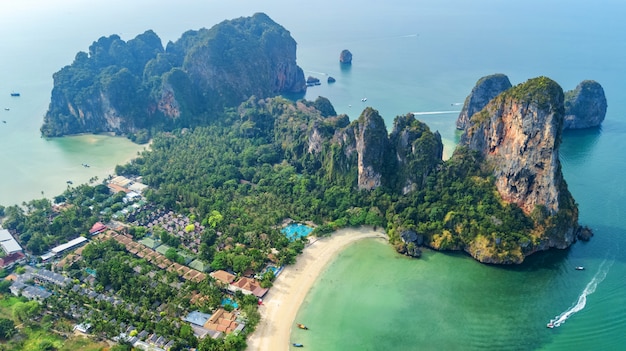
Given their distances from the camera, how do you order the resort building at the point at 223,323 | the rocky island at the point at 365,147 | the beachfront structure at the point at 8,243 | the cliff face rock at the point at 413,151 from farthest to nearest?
the cliff face rock at the point at 413,151 → the beachfront structure at the point at 8,243 → the rocky island at the point at 365,147 → the resort building at the point at 223,323

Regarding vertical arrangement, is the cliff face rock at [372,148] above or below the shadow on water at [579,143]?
above

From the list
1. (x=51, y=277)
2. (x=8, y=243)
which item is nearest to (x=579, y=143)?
(x=51, y=277)

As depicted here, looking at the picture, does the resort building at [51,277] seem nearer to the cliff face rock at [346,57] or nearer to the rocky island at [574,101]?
the rocky island at [574,101]

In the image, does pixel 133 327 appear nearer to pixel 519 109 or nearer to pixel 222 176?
pixel 222 176

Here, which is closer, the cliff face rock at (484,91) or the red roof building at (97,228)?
the red roof building at (97,228)

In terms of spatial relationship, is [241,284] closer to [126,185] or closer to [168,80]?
[126,185]

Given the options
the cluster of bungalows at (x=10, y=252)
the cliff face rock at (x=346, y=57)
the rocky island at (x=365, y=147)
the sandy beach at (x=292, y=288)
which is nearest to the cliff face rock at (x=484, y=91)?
the rocky island at (x=365, y=147)

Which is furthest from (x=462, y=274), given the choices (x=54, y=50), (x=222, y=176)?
(x=54, y=50)
